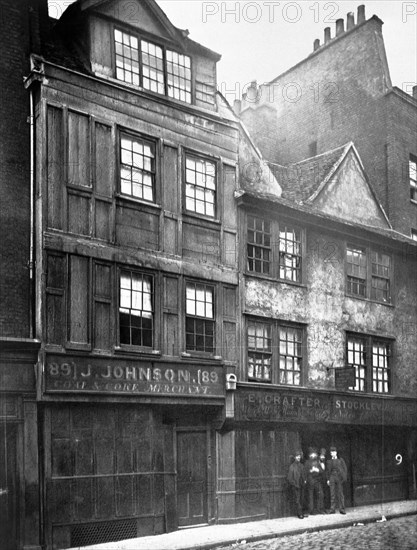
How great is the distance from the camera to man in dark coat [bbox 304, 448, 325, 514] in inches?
735

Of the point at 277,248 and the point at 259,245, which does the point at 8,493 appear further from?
the point at 277,248

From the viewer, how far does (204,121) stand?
1770cm

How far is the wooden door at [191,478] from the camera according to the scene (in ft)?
54.3

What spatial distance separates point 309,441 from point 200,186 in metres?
7.23

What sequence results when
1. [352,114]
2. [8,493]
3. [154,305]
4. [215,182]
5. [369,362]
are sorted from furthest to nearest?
[352,114]
[369,362]
[215,182]
[154,305]
[8,493]

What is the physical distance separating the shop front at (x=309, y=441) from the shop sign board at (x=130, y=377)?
106cm

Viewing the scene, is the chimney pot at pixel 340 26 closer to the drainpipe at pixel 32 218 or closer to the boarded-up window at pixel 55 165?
the boarded-up window at pixel 55 165

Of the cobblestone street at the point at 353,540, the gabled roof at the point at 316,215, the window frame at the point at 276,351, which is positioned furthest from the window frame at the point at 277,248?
the cobblestone street at the point at 353,540

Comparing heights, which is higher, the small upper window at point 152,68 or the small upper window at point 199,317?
the small upper window at point 152,68

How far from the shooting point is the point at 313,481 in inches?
736

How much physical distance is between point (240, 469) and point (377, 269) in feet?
25.9

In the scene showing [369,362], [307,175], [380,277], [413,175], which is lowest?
[369,362]

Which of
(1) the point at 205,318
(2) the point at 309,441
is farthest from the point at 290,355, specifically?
(1) the point at 205,318

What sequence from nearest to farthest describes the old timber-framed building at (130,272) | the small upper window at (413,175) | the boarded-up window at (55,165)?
the old timber-framed building at (130,272) < the boarded-up window at (55,165) < the small upper window at (413,175)
